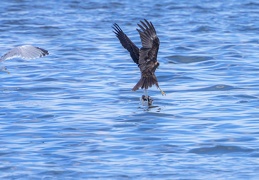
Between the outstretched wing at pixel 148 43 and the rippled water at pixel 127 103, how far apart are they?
0.81 metres

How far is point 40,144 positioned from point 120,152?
109 cm

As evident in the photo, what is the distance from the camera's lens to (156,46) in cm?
1190

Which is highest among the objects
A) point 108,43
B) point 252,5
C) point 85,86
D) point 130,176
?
point 252,5

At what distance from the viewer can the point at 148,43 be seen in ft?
39.1

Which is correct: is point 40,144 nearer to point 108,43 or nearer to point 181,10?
point 108,43

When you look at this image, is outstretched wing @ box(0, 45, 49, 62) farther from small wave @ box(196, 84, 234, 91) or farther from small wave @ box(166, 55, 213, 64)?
small wave @ box(166, 55, 213, 64)

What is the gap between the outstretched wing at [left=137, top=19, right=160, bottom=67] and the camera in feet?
38.2

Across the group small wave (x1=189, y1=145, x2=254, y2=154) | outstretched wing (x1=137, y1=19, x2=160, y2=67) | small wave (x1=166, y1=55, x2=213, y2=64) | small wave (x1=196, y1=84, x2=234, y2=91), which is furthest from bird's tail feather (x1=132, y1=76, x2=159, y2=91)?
small wave (x1=166, y1=55, x2=213, y2=64)

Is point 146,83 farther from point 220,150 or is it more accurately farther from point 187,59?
point 187,59

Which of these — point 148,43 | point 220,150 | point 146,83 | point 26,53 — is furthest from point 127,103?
point 220,150

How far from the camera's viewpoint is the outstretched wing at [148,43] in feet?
38.2

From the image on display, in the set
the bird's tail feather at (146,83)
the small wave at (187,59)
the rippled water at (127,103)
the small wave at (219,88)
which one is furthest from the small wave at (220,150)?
the small wave at (187,59)

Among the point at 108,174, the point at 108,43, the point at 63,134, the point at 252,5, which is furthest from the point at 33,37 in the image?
the point at 108,174

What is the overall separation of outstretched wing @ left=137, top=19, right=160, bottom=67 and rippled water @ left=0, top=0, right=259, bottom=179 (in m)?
0.81
